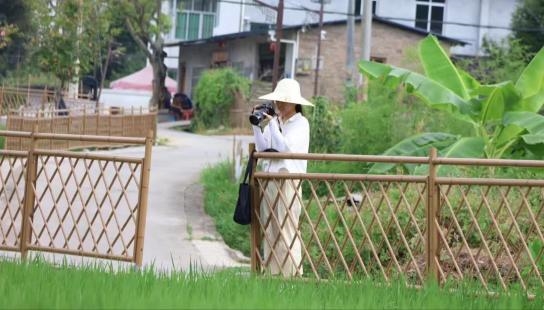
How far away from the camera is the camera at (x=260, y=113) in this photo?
9.88 metres

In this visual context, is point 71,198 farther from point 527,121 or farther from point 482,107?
point 482,107

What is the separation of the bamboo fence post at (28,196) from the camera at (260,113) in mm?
2396

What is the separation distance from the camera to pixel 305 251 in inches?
384

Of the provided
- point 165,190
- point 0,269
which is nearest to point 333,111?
point 165,190

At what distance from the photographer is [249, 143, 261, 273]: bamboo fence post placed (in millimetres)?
9922

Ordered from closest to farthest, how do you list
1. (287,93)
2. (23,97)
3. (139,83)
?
1. (287,93)
2. (23,97)
3. (139,83)

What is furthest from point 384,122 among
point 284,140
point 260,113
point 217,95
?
point 217,95

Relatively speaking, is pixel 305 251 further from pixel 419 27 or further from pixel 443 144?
pixel 419 27

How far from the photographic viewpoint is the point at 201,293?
7055mm

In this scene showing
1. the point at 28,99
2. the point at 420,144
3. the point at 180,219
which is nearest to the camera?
the point at 420,144

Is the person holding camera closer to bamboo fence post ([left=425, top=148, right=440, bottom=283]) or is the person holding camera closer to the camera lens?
the camera lens

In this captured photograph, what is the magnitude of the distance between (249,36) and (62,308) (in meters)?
36.2

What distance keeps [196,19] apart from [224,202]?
117 feet

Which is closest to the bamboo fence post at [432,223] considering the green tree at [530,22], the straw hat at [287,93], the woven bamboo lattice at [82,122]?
the straw hat at [287,93]
